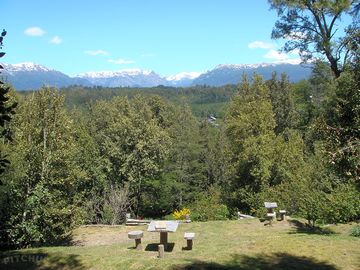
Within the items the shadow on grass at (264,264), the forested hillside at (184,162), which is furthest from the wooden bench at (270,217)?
the shadow on grass at (264,264)

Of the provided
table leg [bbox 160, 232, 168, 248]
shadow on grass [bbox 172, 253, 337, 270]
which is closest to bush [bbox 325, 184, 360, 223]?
shadow on grass [bbox 172, 253, 337, 270]

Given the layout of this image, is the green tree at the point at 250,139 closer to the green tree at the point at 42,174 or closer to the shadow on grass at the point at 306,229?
the shadow on grass at the point at 306,229

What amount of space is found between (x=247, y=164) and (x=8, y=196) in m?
16.8

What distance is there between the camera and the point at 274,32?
53.5 ft

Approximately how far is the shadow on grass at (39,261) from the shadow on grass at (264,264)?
3.59 m

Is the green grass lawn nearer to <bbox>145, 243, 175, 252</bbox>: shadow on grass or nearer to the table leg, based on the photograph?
<bbox>145, 243, 175, 252</bbox>: shadow on grass

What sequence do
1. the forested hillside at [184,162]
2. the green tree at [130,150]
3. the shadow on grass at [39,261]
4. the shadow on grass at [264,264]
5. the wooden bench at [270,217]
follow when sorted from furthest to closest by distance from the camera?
the green tree at [130,150] → the wooden bench at [270,217] → the forested hillside at [184,162] → the shadow on grass at [39,261] → the shadow on grass at [264,264]

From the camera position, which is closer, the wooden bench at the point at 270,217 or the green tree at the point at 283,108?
the wooden bench at the point at 270,217

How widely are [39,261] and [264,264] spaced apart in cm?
736

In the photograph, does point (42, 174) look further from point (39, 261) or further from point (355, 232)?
point (355, 232)

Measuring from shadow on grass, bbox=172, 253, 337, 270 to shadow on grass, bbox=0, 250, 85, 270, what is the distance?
3.59 m

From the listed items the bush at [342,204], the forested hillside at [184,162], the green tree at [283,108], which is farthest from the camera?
the green tree at [283,108]

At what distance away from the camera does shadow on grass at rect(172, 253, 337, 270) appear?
11.9m

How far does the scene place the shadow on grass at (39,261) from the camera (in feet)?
41.2
